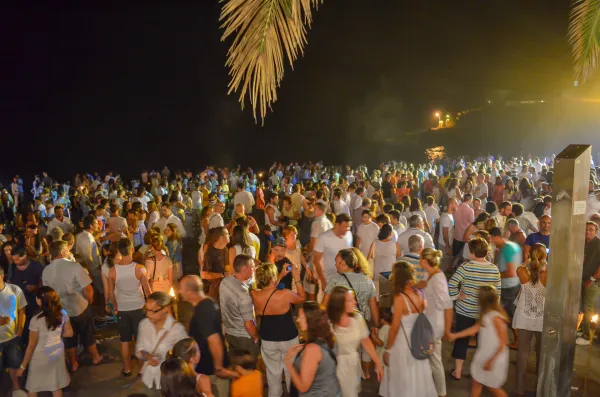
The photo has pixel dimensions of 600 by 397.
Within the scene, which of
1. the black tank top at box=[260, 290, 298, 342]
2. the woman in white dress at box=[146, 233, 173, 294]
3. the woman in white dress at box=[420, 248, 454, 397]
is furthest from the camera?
the woman in white dress at box=[146, 233, 173, 294]

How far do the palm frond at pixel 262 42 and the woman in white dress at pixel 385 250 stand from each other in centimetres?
336

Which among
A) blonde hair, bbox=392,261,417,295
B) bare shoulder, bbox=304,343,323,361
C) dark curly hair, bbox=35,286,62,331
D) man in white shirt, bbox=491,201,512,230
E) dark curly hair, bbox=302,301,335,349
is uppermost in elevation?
man in white shirt, bbox=491,201,512,230

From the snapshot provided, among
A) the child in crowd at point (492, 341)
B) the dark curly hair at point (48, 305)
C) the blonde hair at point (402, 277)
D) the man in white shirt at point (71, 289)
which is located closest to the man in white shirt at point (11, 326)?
the man in white shirt at point (71, 289)

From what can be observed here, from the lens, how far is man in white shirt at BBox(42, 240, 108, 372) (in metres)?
5.29

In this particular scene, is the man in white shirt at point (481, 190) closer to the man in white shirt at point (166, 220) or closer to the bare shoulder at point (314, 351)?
the man in white shirt at point (166, 220)

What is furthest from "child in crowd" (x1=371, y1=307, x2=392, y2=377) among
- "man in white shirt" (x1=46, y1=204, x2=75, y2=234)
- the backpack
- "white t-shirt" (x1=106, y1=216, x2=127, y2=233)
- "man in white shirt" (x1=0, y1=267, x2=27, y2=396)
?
"man in white shirt" (x1=46, y1=204, x2=75, y2=234)

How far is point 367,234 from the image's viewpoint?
6.95 m

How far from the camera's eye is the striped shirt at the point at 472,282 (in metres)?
4.57

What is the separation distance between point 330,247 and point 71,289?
3346 mm

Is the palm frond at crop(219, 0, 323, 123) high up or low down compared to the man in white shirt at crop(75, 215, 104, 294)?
up

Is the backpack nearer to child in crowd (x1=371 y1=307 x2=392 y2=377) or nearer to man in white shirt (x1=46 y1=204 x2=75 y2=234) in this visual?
child in crowd (x1=371 y1=307 x2=392 y2=377)

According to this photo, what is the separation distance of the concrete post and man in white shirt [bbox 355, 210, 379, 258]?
376cm

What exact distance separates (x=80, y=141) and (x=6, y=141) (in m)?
Answer: 4.37

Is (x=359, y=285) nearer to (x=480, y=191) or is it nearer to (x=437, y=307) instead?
(x=437, y=307)
